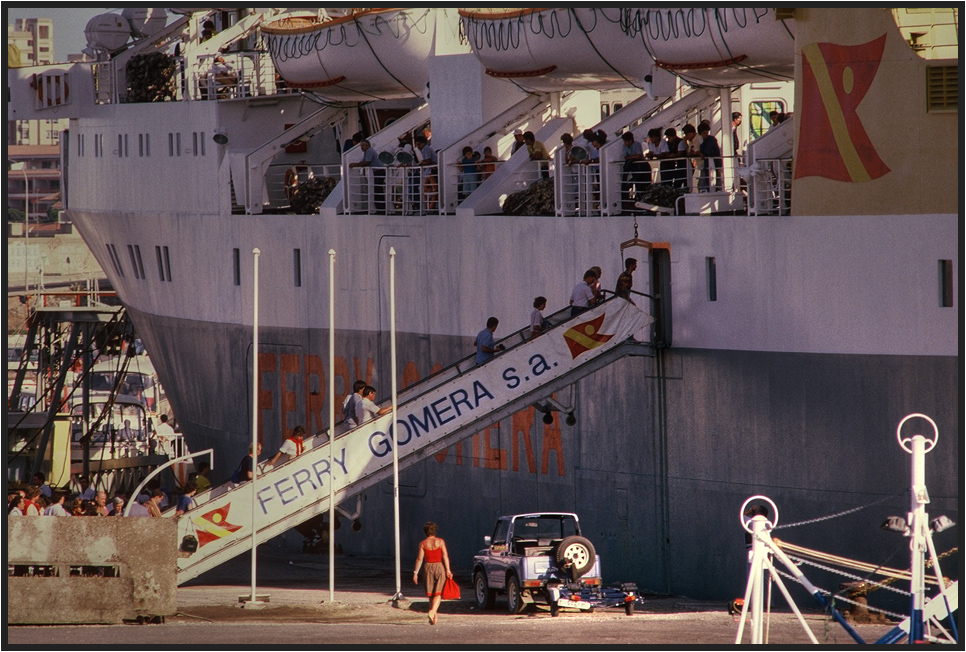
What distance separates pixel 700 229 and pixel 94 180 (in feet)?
71.5

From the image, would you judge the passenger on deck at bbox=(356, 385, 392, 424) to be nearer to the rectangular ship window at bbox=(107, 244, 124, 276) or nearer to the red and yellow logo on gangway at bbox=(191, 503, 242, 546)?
the red and yellow logo on gangway at bbox=(191, 503, 242, 546)

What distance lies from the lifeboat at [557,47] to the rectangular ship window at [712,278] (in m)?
5.83

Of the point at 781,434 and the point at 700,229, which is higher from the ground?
the point at 700,229

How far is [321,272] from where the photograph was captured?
33.4 metres

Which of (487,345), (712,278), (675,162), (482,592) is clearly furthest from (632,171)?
(482,592)

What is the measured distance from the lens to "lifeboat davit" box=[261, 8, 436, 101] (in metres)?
34.0

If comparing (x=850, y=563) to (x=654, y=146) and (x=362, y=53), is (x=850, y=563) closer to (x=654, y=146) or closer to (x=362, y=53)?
(x=654, y=146)

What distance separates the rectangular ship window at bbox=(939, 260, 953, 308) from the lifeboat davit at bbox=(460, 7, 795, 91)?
4842 mm

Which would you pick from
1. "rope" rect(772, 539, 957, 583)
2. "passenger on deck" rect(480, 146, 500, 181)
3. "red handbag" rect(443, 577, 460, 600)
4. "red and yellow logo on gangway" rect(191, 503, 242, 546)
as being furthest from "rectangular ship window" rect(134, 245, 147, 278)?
"rope" rect(772, 539, 957, 583)

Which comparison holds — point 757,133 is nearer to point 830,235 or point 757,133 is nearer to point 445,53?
point 445,53

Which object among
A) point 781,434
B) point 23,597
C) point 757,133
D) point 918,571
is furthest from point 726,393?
point 757,133

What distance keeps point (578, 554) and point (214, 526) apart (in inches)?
200

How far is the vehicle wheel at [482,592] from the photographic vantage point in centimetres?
2288

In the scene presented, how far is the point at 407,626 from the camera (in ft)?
68.3
